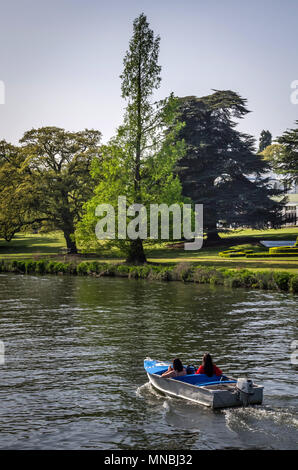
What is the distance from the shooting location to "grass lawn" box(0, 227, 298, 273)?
49213 millimetres

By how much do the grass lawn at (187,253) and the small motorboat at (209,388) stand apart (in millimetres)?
27200

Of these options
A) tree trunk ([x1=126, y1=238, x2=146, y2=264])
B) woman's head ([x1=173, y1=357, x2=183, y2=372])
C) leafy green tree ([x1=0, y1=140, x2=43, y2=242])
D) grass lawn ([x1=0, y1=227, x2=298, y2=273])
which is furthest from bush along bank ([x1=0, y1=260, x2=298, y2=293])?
woman's head ([x1=173, y1=357, x2=183, y2=372])

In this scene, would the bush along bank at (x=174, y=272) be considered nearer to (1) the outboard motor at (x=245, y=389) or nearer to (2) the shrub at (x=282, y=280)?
(2) the shrub at (x=282, y=280)

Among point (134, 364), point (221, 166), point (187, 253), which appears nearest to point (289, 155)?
point (221, 166)

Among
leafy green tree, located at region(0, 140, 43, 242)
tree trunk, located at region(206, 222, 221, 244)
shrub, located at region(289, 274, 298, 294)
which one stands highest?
leafy green tree, located at region(0, 140, 43, 242)

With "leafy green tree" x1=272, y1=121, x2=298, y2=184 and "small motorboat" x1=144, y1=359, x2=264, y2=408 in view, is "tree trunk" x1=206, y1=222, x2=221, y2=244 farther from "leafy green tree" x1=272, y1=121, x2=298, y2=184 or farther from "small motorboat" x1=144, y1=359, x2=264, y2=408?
"small motorboat" x1=144, y1=359, x2=264, y2=408

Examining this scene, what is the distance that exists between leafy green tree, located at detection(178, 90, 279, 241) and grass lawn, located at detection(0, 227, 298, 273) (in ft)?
11.6

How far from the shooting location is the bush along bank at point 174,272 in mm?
38844

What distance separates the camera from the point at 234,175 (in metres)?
74.4

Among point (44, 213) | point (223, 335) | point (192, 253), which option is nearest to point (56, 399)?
point (223, 335)

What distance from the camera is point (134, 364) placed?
2022 centimetres

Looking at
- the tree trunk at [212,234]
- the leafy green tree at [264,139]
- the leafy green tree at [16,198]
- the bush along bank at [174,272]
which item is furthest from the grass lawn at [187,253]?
the leafy green tree at [264,139]

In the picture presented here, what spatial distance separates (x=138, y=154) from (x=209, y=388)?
131ft
